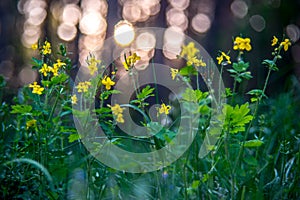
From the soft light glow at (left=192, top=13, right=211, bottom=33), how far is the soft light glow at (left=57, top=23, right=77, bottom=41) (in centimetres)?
217

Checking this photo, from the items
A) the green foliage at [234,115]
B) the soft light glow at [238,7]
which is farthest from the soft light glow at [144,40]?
the green foliage at [234,115]

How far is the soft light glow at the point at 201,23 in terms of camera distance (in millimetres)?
6937

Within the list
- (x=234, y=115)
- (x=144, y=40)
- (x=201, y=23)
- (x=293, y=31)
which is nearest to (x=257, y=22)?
(x=293, y=31)

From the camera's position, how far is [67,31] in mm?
6867

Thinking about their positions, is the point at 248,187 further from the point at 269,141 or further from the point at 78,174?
the point at 269,141

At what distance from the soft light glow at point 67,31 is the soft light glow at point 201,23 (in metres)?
2.17

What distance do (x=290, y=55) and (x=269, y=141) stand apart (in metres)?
2.93

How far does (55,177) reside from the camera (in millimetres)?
1275

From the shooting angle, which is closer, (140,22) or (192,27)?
(140,22)

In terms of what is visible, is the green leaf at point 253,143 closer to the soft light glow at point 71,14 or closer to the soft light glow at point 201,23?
the soft light glow at point 201,23

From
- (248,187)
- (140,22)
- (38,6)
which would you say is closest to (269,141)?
(248,187)

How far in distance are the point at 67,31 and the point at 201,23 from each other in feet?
7.86

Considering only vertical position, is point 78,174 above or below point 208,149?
below

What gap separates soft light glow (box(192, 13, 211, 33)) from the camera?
22.8ft
